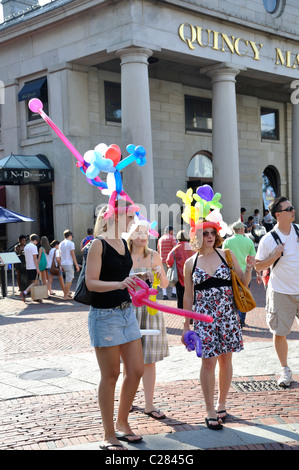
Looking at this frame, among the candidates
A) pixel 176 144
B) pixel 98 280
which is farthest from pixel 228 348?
pixel 176 144

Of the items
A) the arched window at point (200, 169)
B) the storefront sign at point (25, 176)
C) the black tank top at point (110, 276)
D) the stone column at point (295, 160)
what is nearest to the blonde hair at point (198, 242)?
the black tank top at point (110, 276)

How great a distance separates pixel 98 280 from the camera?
4312 mm

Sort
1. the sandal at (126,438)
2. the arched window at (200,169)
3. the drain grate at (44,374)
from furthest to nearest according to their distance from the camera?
the arched window at (200,169)
the drain grate at (44,374)
the sandal at (126,438)

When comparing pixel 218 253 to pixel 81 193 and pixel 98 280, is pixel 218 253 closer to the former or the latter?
pixel 98 280

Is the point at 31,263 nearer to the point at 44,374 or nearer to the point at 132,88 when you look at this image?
the point at 132,88

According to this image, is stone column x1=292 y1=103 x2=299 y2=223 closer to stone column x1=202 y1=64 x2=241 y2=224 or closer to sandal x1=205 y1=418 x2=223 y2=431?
stone column x1=202 y1=64 x2=241 y2=224

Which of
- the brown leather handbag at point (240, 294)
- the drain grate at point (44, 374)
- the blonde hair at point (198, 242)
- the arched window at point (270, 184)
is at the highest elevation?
the arched window at point (270, 184)

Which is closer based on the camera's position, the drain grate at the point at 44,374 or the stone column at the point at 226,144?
the drain grate at the point at 44,374

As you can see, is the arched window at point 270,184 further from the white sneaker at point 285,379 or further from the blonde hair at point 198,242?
the blonde hair at point 198,242

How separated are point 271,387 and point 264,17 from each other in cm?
1880

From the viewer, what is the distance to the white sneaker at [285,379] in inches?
241

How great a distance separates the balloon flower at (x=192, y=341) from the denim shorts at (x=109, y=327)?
48 cm

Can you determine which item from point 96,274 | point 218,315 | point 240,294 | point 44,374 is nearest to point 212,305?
point 218,315

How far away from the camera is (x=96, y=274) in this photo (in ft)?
14.2
